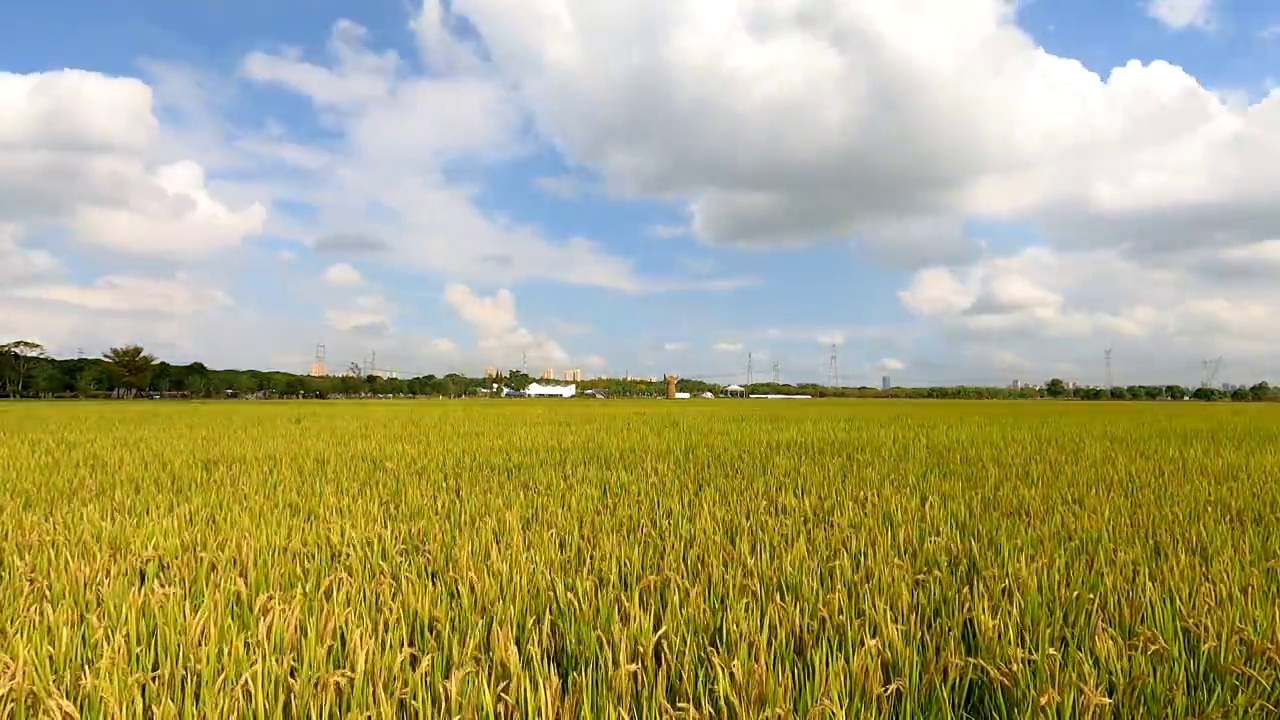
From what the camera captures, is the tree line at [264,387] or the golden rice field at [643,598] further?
the tree line at [264,387]

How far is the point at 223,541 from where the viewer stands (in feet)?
12.5

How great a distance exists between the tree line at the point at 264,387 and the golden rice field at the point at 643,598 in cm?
7672

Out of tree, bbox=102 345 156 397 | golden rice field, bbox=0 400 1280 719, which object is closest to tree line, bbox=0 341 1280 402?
tree, bbox=102 345 156 397

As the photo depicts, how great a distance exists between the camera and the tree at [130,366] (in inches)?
2496

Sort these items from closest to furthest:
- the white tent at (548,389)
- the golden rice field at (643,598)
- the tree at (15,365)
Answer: the golden rice field at (643,598), the tree at (15,365), the white tent at (548,389)

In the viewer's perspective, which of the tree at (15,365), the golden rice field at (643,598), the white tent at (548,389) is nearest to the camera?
the golden rice field at (643,598)

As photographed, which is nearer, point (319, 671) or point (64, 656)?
point (319, 671)

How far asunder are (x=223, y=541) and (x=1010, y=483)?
6.36 meters

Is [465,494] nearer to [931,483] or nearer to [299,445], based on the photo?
[931,483]

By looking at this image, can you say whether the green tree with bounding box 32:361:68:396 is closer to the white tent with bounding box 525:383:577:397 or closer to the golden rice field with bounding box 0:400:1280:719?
the white tent with bounding box 525:383:577:397

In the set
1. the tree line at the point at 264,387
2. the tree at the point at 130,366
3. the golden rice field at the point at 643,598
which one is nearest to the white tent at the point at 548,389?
the tree line at the point at 264,387

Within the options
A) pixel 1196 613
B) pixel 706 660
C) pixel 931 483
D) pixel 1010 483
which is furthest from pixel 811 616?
pixel 1010 483

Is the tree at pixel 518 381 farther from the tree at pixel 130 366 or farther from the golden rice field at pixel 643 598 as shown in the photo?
the golden rice field at pixel 643 598

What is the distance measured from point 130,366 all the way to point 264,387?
21.6 m
